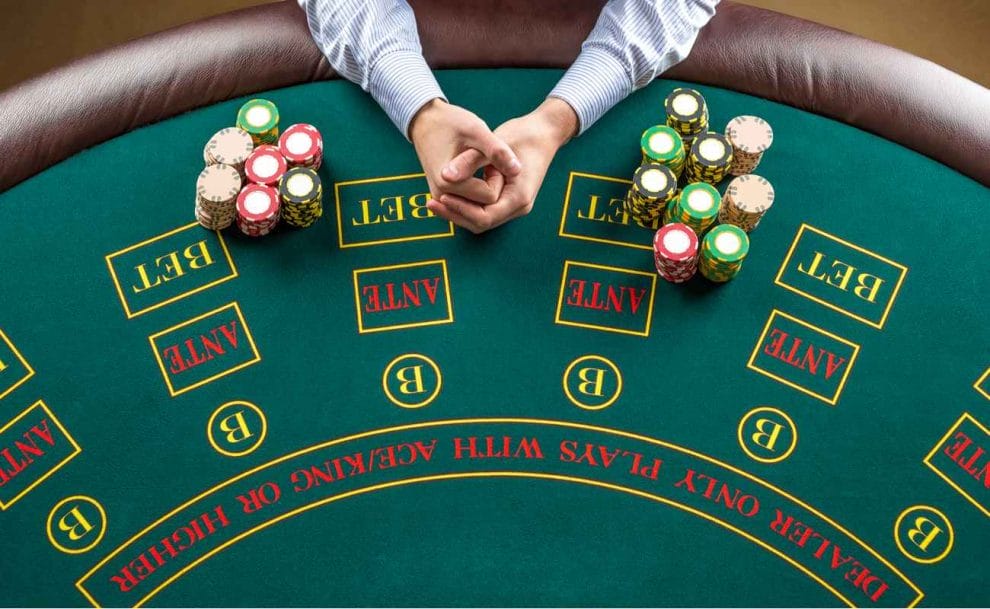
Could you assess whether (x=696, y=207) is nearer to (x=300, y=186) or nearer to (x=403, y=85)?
(x=403, y=85)

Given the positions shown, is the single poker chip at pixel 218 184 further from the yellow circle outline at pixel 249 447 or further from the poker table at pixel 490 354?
the yellow circle outline at pixel 249 447

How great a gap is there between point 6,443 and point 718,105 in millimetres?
1809

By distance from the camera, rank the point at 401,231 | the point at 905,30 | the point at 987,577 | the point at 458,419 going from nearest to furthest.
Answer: the point at 987,577, the point at 458,419, the point at 401,231, the point at 905,30

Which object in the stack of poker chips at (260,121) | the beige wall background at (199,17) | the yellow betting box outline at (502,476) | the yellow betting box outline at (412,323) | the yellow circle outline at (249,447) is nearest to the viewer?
the yellow betting box outline at (502,476)

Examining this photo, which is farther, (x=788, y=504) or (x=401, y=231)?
(x=401, y=231)

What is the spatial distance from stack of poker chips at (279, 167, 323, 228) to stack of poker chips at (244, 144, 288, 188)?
0.03m

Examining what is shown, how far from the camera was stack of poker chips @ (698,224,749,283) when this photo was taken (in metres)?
2.28

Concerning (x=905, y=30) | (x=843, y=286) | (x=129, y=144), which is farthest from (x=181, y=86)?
(x=905, y=30)

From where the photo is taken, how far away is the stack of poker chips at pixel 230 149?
2.42 metres

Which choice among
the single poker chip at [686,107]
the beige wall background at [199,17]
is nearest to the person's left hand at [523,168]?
the single poker chip at [686,107]

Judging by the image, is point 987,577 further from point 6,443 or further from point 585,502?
point 6,443

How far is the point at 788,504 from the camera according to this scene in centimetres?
218

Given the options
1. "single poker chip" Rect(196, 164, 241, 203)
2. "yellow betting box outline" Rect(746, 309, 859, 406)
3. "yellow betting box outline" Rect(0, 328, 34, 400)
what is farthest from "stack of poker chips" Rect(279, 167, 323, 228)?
"yellow betting box outline" Rect(746, 309, 859, 406)

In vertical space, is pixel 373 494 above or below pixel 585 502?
below
